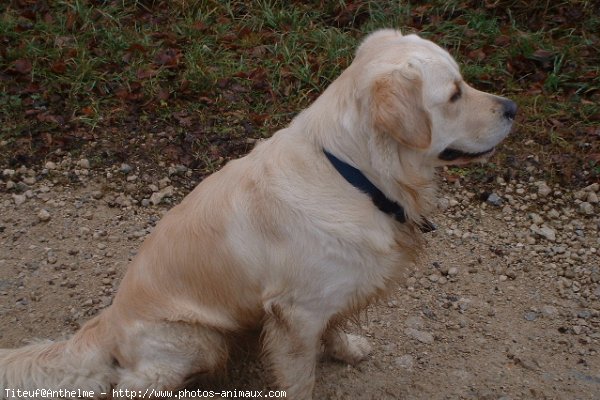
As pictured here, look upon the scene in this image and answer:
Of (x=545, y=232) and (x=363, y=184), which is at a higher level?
(x=363, y=184)

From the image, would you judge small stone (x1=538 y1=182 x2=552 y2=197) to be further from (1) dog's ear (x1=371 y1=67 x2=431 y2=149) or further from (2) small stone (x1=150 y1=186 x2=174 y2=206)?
(2) small stone (x1=150 y1=186 x2=174 y2=206)

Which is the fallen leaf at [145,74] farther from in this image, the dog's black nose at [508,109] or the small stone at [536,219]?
the dog's black nose at [508,109]

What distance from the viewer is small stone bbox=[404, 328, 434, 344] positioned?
3.60 m

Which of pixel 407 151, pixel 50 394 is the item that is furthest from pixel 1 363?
pixel 407 151

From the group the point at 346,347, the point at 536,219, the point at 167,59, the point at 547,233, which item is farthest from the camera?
the point at 167,59

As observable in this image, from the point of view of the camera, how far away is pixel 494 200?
4.45 m

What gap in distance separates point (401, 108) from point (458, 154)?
47 centimetres

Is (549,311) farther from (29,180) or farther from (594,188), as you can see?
(29,180)

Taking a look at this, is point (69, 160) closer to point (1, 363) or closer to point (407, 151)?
point (1, 363)

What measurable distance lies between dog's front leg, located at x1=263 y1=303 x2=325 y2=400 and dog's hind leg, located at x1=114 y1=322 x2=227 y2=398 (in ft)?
0.85

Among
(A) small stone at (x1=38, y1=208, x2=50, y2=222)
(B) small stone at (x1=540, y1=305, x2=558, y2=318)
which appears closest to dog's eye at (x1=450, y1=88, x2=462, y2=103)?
(B) small stone at (x1=540, y1=305, x2=558, y2=318)

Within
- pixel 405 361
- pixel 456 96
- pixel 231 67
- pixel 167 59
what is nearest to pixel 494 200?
pixel 405 361

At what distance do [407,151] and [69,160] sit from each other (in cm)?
293

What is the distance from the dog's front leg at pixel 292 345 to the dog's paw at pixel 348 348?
37 centimetres
